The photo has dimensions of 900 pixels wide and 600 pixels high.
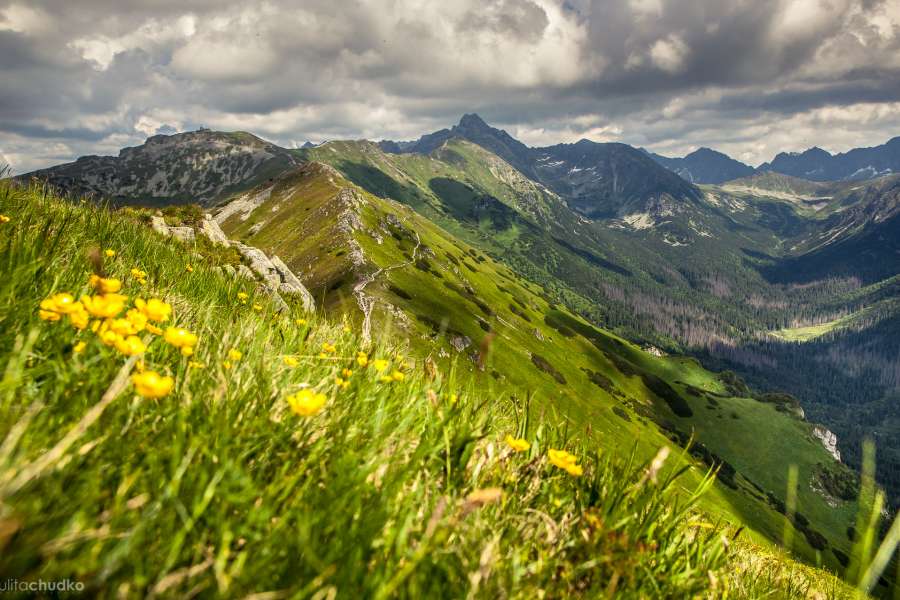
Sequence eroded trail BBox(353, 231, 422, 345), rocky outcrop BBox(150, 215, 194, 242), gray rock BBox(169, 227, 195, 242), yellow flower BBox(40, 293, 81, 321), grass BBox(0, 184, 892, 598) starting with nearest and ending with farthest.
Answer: grass BBox(0, 184, 892, 598) → yellow flower BBox(40, 293, 81, 321) → gray rock BBox(169, 227, 195, 242) → rocky outcrop BBox(150, 215, 194, 242) → eroded trail BBox(353, 231, 422, 345)

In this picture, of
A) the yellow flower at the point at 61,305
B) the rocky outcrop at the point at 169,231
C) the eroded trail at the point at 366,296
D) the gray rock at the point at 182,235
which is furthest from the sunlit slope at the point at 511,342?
the yellow flower at the point at 61,305

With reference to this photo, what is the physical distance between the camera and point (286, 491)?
216 cm

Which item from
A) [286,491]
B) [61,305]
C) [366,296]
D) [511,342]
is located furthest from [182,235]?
[511,342]

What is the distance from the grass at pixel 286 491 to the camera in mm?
1726

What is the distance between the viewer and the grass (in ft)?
5.66

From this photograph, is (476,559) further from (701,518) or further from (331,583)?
(701,518)

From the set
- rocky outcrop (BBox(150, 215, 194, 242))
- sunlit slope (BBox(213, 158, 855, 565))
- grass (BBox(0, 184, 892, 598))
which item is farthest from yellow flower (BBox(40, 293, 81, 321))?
sunlit slope (BBox(213, 158, 855, 565))

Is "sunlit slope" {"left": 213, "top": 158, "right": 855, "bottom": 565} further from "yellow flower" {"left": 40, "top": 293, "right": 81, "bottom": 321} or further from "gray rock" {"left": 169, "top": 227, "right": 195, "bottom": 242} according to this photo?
"yellow flower" {"left": 40, "top": 293, "right": 81, "bottom": 321}

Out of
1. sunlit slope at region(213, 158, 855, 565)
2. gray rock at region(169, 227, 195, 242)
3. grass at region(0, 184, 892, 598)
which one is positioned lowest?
sunlit slope at region(213, 158, 855, 565)

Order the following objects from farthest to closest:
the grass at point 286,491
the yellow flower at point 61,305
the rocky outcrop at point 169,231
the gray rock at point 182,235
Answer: the rocky outcrop at point 169,231 → the gray rock at point 182,235 → the yellow flower at point 61,305 → the grass at point 286,491

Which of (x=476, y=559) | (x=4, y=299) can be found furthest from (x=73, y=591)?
(x=4, y=299)

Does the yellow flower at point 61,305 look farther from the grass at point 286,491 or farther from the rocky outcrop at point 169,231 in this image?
the rocky outcrop at point 169,231

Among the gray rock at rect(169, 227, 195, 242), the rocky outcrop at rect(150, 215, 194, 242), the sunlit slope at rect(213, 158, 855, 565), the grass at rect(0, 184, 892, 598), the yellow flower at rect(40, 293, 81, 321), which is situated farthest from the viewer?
the sunlit slope at rect(213, 158, 855, 565)

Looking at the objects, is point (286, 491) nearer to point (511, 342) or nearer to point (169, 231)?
point (169, 231)
